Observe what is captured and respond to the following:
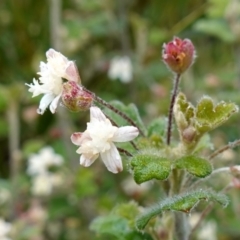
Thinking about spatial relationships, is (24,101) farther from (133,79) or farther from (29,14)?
(29,14)

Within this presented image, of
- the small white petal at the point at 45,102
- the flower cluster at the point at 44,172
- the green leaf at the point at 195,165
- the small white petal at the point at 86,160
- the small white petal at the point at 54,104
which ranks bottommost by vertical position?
the green leaf at the point at 195,165

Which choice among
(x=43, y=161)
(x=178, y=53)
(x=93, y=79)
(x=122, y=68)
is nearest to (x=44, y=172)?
(x=43, y=161)

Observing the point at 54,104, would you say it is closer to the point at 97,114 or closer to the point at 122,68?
the point at 97,114

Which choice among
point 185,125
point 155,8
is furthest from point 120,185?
point 185,125

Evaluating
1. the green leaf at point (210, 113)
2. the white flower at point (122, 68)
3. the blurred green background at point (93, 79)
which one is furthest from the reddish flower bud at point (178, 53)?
the white flower at point (122, 68)

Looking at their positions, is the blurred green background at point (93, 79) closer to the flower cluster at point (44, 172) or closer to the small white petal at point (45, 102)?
the flower cluster at point (44, 172)

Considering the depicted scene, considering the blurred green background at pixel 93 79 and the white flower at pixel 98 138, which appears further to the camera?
the blurred green background at pixel 93 79
